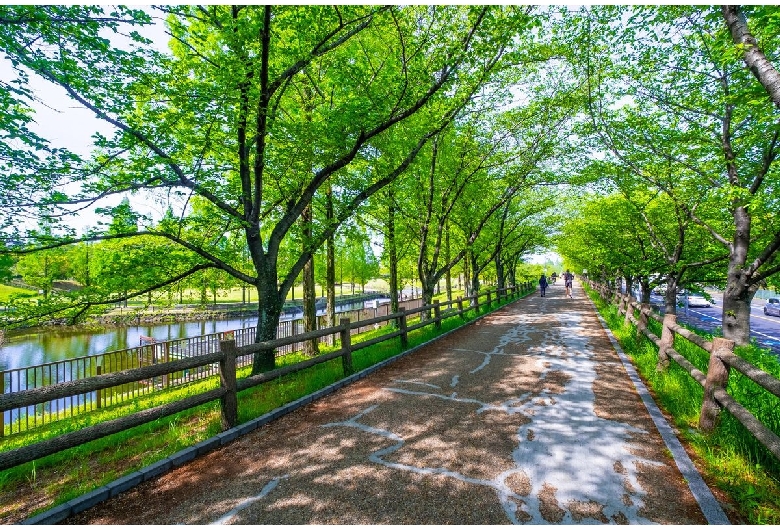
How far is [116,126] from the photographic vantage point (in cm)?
649

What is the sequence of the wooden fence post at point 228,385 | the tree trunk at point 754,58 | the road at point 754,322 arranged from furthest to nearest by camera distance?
the road at point 754,322 < the wooden fence post at point 228,385 < the tree trunk at point 754,58

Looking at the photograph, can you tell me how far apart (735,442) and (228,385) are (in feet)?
20.5

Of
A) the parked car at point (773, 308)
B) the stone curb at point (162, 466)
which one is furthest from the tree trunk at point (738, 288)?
the parked car at point (773, 308)

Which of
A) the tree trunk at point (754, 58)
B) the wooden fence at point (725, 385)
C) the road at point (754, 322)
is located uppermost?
the tree trunk at point (754, 58)

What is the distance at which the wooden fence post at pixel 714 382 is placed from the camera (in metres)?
4.19

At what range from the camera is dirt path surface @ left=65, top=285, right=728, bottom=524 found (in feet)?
10.00

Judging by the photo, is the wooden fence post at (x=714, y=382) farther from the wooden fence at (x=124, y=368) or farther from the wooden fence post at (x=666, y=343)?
the wooden fence at (x=124, y=368)

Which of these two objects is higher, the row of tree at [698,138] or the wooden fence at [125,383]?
the row of tree at [698,138]

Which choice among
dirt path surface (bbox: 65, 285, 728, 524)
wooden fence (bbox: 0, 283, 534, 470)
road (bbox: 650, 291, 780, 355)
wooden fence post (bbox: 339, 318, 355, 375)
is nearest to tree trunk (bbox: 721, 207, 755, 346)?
dirt path surface (bbox: 65, 285, 728, 524)

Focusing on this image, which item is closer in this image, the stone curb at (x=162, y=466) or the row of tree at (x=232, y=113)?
the stone curb at (x=162, y=466)

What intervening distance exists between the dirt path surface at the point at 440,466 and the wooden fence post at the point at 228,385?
1.23 ft

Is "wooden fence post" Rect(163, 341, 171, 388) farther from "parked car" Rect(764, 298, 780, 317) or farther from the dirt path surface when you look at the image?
"parked car" Rect(764, 298, 780, 317)

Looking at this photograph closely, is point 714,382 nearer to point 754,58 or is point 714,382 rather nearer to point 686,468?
point 686,468

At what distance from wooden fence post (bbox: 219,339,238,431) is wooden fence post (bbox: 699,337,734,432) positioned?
20.5 feet
